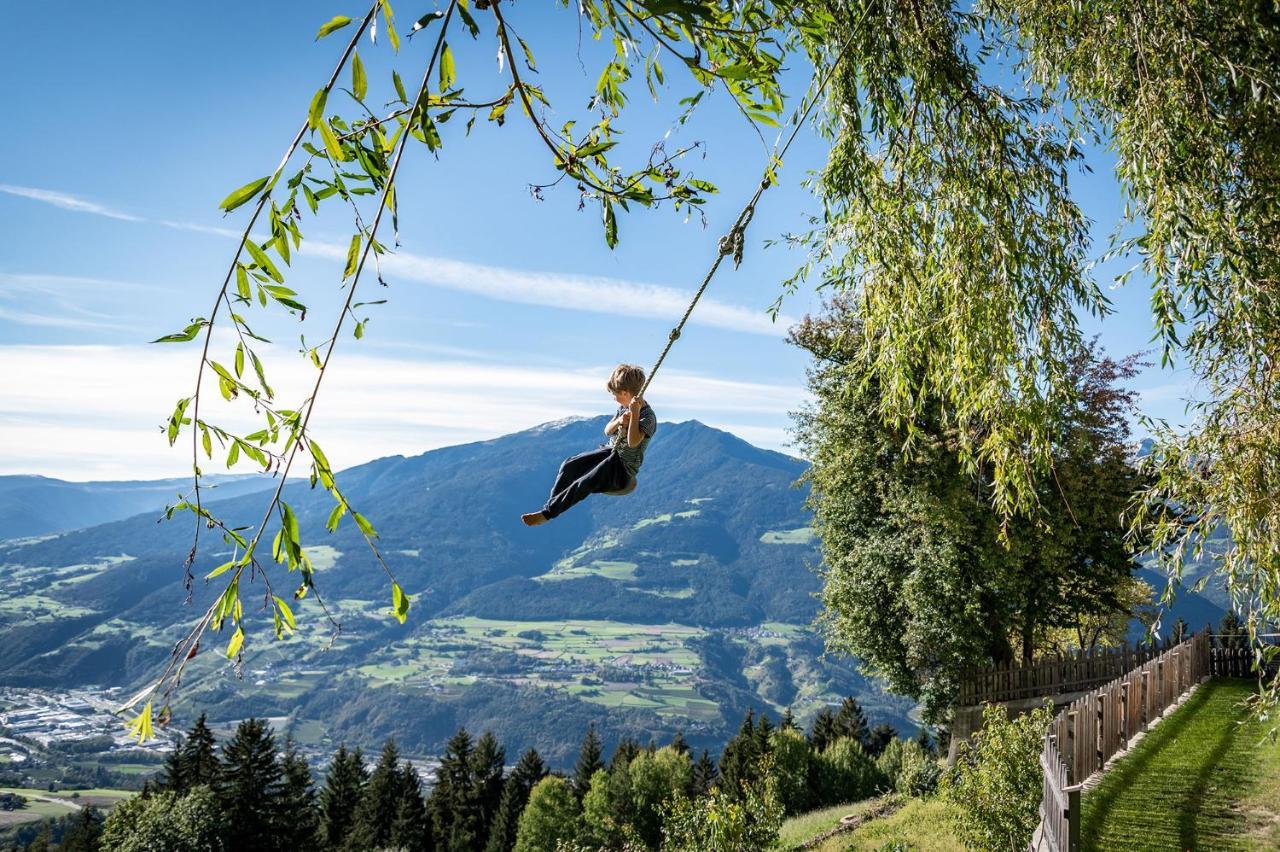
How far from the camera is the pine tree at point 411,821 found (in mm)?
44406

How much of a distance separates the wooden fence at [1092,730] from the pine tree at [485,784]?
39.4m

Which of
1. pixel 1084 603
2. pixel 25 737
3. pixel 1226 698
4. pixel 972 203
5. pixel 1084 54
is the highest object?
pixel 1084 54

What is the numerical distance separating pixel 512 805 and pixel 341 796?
942 cm

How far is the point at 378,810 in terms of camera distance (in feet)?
148

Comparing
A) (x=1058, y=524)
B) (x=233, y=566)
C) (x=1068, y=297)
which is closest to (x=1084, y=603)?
(x=1058, y=524)

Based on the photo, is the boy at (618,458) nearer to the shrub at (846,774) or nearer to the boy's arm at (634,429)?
the boy's arm at (634,429)

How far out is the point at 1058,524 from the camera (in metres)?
18.5

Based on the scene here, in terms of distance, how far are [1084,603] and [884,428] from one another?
6153 mm

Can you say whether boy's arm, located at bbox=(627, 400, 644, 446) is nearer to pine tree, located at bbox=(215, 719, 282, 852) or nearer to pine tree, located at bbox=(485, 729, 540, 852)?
pine tree, located at bbox=(215, 719, 282, 852)

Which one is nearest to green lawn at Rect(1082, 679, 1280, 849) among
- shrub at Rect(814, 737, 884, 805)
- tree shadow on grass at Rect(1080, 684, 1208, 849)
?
tree shadow on grass at Rect(1080, 684, 1208, 849)

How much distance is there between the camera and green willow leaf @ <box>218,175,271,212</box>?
5.50ft

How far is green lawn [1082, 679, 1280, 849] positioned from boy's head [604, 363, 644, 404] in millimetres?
6162

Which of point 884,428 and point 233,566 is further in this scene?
point 884,428

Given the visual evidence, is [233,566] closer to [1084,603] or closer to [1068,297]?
[1068,297]
